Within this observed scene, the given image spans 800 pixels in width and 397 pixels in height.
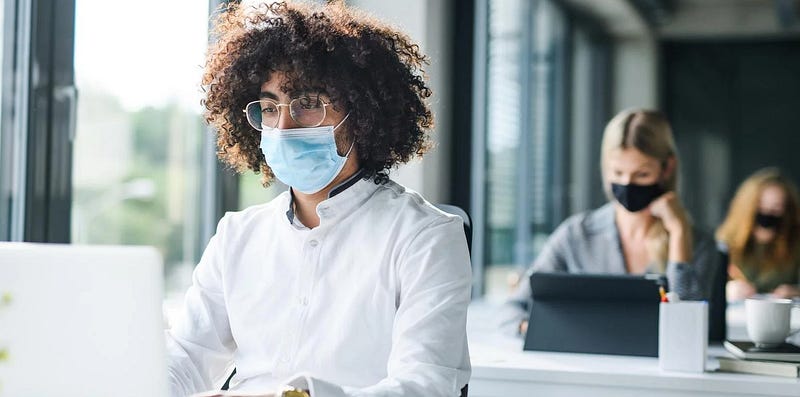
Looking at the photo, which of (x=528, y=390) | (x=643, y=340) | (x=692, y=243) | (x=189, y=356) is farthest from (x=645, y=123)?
(x=189, y=356)

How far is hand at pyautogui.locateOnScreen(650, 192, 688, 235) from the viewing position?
2822 millimetres

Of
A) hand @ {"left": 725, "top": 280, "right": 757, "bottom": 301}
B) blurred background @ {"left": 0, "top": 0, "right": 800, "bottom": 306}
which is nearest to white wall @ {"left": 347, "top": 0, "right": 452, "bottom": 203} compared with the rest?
blurred background @ {"left": 0, "top": 0, "right": 800, "bottom": 306}

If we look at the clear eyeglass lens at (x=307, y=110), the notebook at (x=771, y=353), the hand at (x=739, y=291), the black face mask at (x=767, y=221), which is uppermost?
the clear eyeglass lens at (x=307, y=110)

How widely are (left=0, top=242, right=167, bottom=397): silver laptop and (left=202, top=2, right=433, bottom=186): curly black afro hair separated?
80 centimetres

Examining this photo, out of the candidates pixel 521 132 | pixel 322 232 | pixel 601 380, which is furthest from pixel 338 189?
pixel 521 132

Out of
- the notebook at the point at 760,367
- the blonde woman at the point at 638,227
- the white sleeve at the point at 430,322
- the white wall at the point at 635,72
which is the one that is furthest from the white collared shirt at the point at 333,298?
the white wall at the point at 635,72

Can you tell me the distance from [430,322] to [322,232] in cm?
33

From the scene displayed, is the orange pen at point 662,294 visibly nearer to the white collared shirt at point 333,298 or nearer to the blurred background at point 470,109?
the white collared shirt at point 333,298

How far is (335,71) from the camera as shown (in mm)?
1782

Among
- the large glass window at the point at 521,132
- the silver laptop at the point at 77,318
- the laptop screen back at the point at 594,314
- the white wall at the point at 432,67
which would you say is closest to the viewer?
the silver laptop at the point at 77,318

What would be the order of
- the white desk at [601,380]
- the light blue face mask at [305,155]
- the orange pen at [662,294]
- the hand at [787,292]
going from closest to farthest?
the light blue face mask at [305,155] < the white desk at [601,380] < the orange pen at [662,294] < the hand at [787,292]

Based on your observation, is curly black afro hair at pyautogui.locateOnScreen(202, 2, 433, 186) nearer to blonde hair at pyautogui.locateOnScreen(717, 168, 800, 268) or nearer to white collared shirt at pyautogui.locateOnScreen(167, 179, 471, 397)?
white collared shirt at pyautogui.locateOnScreen(167, 179, 471, 397)

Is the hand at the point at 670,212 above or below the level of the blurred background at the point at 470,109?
below

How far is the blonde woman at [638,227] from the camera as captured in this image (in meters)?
2.77
